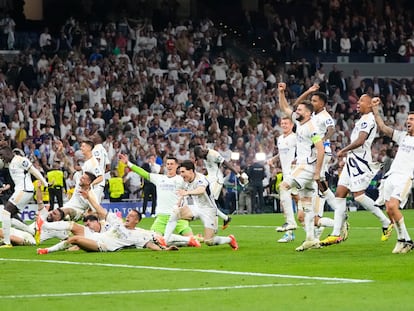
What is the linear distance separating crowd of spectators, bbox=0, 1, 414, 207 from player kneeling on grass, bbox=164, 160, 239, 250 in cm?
1393

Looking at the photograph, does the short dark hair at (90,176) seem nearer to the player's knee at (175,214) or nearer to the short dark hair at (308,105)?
the player's knee at (175,214)

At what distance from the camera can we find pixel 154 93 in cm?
4103

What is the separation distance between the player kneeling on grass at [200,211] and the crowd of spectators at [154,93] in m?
13.9

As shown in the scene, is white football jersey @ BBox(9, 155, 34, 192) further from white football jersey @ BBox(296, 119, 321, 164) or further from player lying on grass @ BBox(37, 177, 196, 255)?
white football jersey @ BBox(296, 119, 321, 164)

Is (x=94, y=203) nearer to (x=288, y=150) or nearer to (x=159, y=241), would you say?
(x=159, y=241)

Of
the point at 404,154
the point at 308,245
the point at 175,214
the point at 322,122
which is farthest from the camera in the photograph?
the point at 322,122

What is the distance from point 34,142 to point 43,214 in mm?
13554

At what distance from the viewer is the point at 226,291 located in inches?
539

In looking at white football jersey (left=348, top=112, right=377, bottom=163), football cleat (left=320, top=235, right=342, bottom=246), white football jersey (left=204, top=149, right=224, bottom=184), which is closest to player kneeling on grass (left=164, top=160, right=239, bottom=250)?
football cleat (left=320, top=235, right=342, bottom=246)

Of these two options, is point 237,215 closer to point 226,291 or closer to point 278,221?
point 278,221

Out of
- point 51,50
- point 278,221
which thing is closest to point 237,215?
point 278,221

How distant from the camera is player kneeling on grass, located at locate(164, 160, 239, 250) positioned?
20.3 meters

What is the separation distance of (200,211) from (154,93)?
20.7m

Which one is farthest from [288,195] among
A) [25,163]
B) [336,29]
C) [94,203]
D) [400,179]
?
[336,29]
